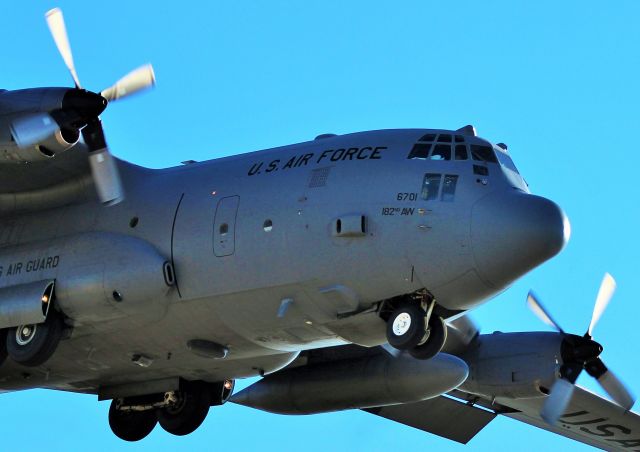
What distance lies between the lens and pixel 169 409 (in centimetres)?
2581

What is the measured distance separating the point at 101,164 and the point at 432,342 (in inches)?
235

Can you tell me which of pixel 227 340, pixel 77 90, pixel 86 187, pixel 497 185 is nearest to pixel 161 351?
pixel 227 340

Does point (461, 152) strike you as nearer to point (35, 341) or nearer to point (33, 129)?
point (33, 129)

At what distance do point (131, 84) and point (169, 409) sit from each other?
609 centimetres

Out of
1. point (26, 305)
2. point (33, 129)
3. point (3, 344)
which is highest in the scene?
point (33, 129)

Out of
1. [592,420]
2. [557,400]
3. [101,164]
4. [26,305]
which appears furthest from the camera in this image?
[592,420]

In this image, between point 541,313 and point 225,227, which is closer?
point 225,227

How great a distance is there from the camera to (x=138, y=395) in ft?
84.6

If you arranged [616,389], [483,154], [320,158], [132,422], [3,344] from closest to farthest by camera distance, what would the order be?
[483,154], [320,158], [3,344], [616,389], [132,422]

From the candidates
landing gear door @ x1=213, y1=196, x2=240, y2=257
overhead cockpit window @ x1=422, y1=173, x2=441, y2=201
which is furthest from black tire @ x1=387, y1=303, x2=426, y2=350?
landing gear door @ x1=213, y1=196, x2=240, y2=257

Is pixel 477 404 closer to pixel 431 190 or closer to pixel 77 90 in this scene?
pixel 431 190

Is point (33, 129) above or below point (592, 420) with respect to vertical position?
above

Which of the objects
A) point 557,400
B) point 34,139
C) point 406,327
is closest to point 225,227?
point 34,139

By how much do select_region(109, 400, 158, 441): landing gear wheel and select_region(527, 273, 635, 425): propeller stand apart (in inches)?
275
